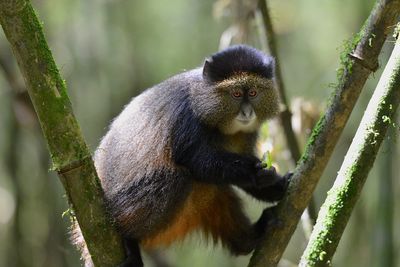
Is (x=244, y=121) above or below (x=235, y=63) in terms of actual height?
below

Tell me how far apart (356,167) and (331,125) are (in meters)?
0.38

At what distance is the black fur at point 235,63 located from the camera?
15.5 feet

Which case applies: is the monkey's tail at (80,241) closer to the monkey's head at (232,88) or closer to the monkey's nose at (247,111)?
the monkey's head at (232,88)

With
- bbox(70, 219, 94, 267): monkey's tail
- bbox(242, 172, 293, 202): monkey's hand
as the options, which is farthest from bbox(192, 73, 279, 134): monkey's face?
bbox(70, 219, 94, 267): monkey's tail

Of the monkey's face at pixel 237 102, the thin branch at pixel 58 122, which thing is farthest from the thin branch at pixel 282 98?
the thin branch at pixel 58 122

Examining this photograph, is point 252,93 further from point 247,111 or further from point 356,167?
point 356,167

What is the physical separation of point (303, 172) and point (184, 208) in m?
1.05

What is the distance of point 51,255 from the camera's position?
26.8ft

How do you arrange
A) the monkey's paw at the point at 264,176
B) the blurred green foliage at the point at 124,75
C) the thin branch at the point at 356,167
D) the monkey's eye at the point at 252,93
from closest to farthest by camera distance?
the thin branch at the point at 356,167
the monkey's paw at the point at 264,176
the monkey's eye at the point at 252,93
the blurred green foliage at the point at 124,75

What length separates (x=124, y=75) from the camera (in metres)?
10.5

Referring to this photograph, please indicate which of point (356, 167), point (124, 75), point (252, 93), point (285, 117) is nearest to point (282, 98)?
point (285, 117)

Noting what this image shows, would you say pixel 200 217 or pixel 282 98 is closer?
pixel 200 217

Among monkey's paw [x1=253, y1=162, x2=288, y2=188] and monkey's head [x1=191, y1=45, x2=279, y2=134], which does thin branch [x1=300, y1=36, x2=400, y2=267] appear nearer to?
monkey's paw [x1=253, y1=162, x2=288, y2=188]

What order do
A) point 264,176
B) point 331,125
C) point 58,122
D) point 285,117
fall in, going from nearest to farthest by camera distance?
point 58,122 < point 331,125 < point 264,176 < point 285,117
